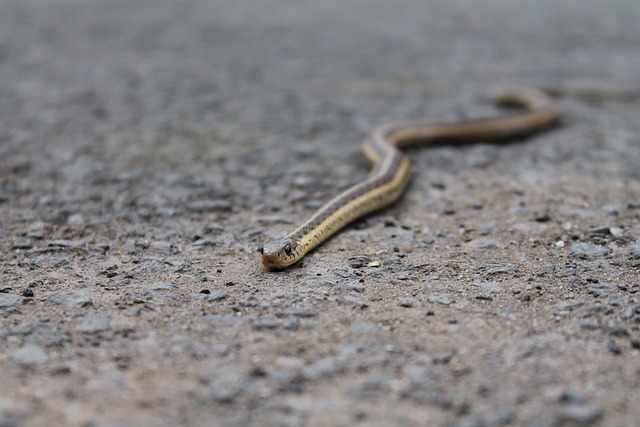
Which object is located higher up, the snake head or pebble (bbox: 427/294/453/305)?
the snake head

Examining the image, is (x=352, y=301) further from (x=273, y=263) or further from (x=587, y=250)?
(x=587, y=250)

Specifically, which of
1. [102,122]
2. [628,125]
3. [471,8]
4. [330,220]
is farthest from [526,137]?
[471,8]

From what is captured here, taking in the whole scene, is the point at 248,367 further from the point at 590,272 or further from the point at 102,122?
the point at 102,122

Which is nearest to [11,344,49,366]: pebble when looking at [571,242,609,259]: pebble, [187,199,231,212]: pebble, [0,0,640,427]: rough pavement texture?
[0,0,640,427]: rough pavement texture

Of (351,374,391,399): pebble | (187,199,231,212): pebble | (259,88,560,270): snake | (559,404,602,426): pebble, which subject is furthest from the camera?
(187,199,231,212): pebble

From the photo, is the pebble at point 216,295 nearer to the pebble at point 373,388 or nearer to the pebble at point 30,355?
the pebble at point 30,355

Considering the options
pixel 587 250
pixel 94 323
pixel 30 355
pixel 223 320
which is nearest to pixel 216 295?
pixel 223 320

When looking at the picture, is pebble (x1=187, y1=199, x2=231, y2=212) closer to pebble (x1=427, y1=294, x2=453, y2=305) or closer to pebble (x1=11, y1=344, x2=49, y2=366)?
pebble (x1=427, y1=294, x2=453, y2=305)
